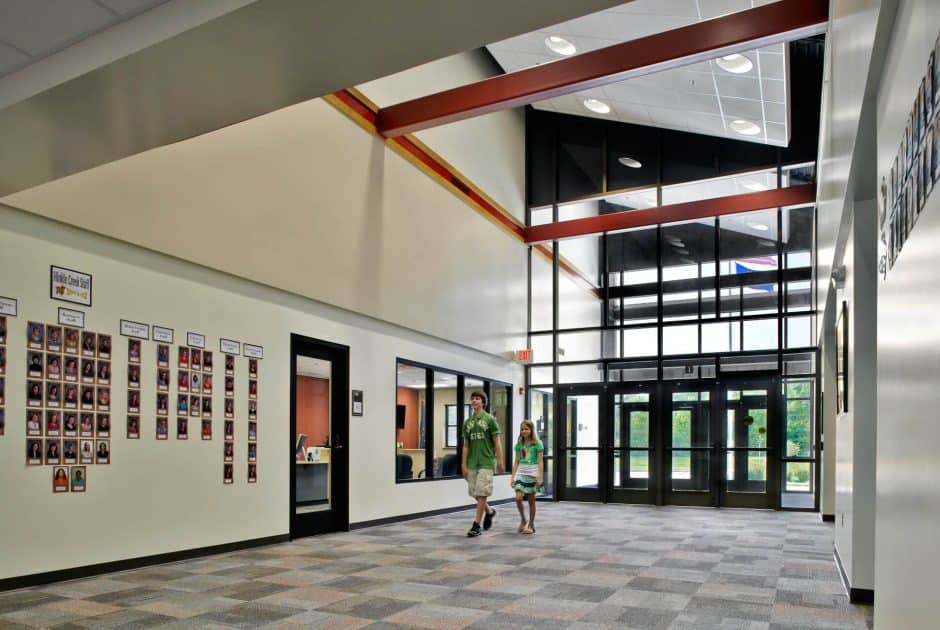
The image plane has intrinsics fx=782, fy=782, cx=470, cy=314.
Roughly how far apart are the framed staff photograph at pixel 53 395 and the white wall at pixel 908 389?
536cm

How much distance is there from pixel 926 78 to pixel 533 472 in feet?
23.2

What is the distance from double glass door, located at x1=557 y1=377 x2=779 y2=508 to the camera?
→ 12.6 meters

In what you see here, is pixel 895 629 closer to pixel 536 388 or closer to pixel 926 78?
pixel 926 78

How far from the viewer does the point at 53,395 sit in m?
5.73

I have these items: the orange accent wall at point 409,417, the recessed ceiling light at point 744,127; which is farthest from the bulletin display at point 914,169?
the recessed ceiling light at point 744,127

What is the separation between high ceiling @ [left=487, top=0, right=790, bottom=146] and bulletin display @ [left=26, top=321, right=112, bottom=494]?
6.92m

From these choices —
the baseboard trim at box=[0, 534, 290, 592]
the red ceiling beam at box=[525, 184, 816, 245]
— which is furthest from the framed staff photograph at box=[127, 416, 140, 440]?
the red ceiling beam at box=[525, 184, 816, 245]

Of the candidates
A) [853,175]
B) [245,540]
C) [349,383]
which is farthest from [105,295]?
[853,175]

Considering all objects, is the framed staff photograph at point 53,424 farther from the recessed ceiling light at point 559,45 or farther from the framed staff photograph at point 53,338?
the recessed ceiling light at point 559,45

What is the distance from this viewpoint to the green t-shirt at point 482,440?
864 cm

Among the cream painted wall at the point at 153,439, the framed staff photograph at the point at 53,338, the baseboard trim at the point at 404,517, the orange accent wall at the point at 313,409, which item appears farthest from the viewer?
the baseboard trim at the point at 404,517

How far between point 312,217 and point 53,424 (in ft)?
12.1

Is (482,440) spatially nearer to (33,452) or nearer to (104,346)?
(104,346)

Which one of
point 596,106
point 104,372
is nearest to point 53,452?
point 104,372
